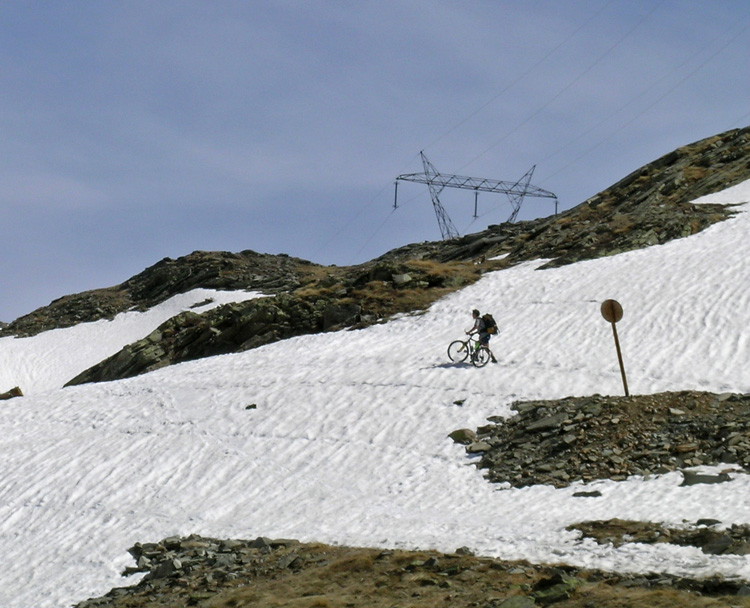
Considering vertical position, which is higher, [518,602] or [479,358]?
[479,358]

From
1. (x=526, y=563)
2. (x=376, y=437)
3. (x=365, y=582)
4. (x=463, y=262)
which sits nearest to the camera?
(x=526, y=563)

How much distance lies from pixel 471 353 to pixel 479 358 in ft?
1.17

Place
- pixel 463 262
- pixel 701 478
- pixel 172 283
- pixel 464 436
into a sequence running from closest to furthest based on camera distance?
pixel 701 478
pixel 464 436
pixel 463 262
pixel 172 283

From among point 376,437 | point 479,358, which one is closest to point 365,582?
point 376,437

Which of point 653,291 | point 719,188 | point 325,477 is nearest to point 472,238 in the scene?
point 719,188

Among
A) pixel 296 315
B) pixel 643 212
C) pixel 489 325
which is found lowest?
pixel 489 325

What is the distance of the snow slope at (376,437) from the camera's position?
15805 mm

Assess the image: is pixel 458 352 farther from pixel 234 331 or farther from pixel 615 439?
pixel 234 331

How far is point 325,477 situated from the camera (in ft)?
68.7

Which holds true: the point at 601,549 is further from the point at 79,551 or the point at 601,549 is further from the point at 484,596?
the point at 79,551

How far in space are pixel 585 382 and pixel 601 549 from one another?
41.2 ft

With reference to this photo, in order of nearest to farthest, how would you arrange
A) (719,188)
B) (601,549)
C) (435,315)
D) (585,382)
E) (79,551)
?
(601,549) < (79,551) < (585,382) < (435,315) < (719,188)

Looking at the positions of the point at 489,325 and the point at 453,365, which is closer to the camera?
the point at 489,325

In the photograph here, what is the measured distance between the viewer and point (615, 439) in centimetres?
1892
